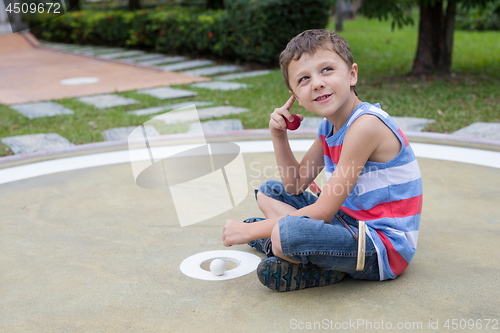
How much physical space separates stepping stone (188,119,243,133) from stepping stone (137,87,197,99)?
158 centimetres

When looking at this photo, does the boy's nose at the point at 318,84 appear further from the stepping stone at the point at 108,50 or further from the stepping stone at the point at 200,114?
the stepping stone at the point at 108,50

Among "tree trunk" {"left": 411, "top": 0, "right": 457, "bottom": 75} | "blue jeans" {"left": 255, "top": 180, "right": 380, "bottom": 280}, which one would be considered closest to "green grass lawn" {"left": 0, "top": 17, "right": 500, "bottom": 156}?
"tree trunk" {"left": 411, "top": 0, "right": 457, "bottom": 75}

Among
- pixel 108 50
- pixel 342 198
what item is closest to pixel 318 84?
pixel 342 198

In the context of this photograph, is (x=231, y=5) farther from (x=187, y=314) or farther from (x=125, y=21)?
(x=187, y=314)

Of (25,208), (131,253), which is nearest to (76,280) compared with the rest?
(131,253)

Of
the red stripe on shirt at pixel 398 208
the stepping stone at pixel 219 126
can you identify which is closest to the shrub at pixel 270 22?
the stepping stone at pixel 219 126

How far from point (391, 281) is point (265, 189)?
601mm

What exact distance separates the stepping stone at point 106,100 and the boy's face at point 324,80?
4.11 metres

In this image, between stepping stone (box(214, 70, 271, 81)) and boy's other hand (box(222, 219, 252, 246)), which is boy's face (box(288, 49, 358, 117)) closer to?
boy's other hand (box(222, 219, 252, 246))

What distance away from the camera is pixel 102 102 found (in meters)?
5.77

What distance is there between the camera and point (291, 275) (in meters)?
1.74

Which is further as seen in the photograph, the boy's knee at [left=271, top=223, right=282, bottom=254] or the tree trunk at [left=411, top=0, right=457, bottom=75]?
the tree trunk at [left=411, top=0, right=457, bottom=75]

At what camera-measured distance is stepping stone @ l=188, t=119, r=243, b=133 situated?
14.2ft

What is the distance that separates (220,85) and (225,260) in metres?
4.83
